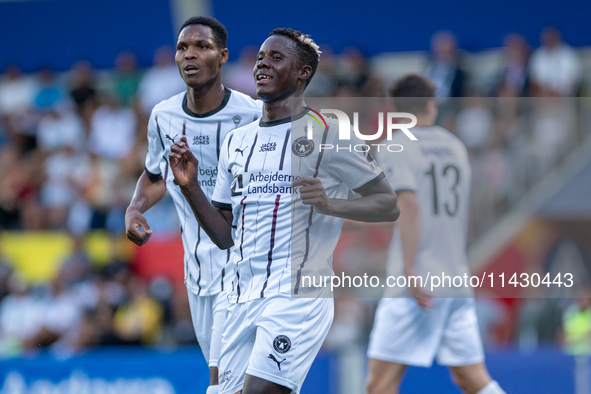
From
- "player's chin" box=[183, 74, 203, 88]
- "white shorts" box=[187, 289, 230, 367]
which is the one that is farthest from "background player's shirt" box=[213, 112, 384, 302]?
"player's chin" box=[183, 74, 203, 88]

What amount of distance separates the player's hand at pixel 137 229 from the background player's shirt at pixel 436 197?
1871mm

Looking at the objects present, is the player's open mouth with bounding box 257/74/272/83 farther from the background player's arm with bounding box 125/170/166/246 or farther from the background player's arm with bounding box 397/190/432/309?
the background player's arm with bounding box 397/190/432/309

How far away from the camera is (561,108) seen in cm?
1008

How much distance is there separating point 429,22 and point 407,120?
8.37 m

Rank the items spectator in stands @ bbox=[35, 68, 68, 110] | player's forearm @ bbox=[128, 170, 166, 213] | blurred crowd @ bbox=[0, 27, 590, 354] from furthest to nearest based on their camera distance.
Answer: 1. spectator in stands @ bbox=[35, 68, 68, 110]
2. blurred crowd @ bbox=[0, 27, 590, 354]
3. player's forearm @ bbox=[128, 170, 166, 213]

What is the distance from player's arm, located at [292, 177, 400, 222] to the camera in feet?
12.4

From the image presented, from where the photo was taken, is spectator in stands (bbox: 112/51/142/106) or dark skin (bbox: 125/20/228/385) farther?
spectator in stands (bbox: 112/51/142/106)

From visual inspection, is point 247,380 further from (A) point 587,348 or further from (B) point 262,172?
(A) point 587,348

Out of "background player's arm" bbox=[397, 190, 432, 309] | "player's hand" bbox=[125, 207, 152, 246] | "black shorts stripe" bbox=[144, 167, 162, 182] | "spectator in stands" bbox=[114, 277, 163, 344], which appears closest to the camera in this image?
"player's hand" bbox=[125, 207, 152, 246]

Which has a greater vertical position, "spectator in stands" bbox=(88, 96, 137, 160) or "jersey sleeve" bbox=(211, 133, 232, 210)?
"spectator in stands" bbox=(88, 96, 137, 160)

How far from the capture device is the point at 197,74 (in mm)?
4727

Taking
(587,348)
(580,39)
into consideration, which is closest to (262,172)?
(587,348)

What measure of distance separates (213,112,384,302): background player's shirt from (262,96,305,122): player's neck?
0.12ft

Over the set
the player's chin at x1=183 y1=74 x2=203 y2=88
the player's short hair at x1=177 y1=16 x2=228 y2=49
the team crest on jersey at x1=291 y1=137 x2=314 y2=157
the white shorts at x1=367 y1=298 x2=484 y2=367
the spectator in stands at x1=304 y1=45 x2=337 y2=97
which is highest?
the spectator in stands at x1=304 y1=45 x2=337 y2=97
